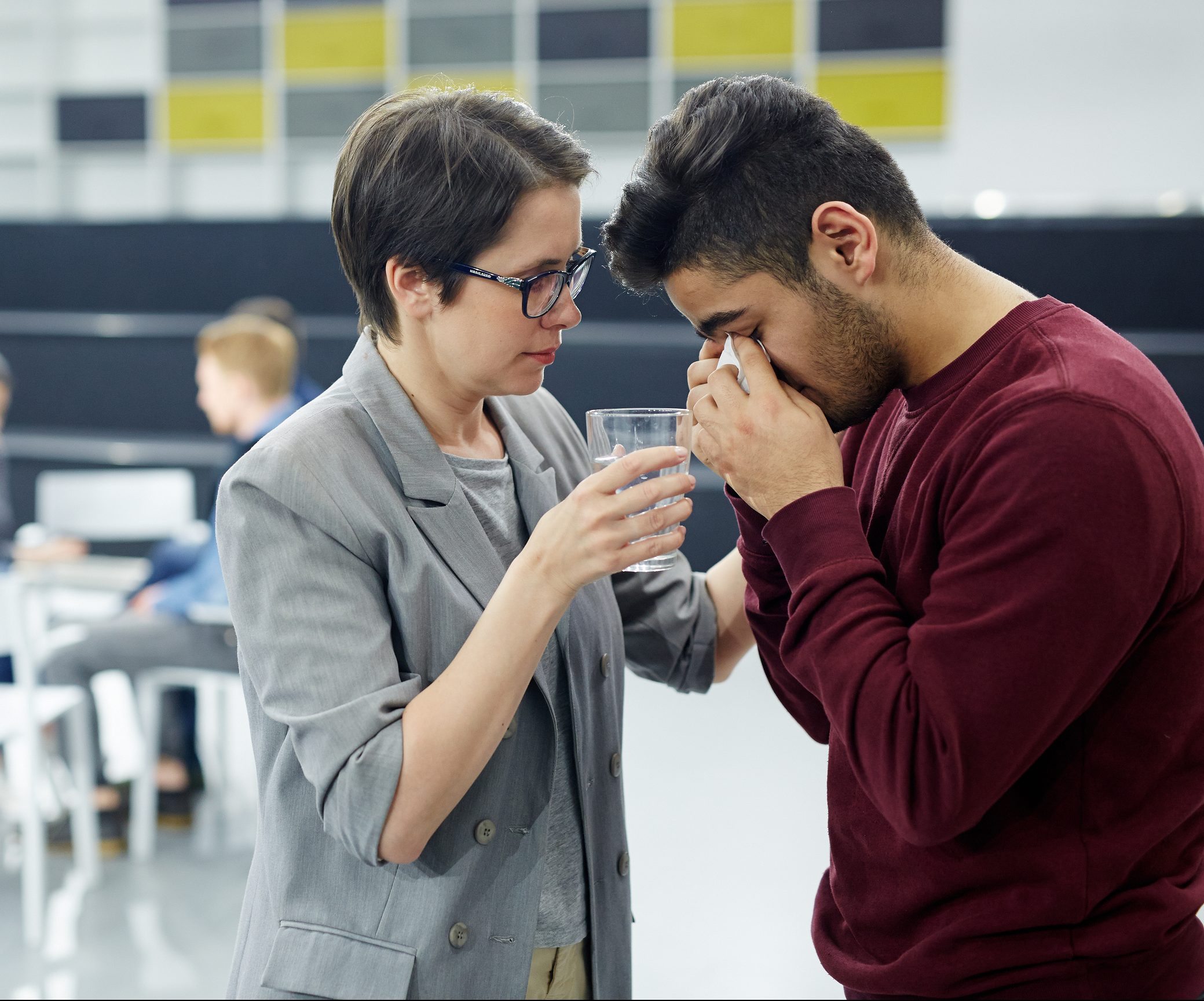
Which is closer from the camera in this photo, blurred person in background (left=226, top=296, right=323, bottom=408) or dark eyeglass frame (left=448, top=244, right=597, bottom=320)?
dark eyeglass frame (left=448, top=244, right=597, bottom=320)

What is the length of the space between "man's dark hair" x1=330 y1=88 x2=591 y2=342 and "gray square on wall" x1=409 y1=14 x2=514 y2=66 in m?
6.75

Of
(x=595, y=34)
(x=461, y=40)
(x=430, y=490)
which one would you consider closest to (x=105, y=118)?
(x=461, y=40)

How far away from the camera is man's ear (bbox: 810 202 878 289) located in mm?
1108

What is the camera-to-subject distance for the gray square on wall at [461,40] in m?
7.47

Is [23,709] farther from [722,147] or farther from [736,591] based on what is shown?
[722,147]

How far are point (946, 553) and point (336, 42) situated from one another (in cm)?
763

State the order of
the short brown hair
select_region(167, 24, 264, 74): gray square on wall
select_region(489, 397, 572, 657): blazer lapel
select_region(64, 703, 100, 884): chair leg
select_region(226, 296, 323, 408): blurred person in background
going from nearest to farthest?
select_region(489, 397, 572, 657): blazer lapel
select_region(64, 703, 100, 884): chair leg
the short brown hair
select_region(226, 296, 323, 408): blurred person in background
select_region(167, 24, 264, 74): gray square on wall

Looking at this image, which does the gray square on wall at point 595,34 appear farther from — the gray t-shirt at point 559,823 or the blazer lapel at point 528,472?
the gray t-shirt at point 559,823

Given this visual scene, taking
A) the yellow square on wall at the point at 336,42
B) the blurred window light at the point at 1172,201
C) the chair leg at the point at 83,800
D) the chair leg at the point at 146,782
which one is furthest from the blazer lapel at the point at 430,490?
the yellow square on wall at the point at 336,42

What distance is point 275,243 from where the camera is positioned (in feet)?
20.1

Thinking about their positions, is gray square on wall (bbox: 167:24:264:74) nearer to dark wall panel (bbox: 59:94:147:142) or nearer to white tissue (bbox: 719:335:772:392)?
dark wall panel (bbox: 59:94:147:142)

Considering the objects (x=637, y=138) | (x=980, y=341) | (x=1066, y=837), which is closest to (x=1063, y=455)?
(x=980, y=341)

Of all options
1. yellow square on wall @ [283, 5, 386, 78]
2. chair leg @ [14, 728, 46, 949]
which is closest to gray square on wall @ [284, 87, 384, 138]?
yellow square on wall @ [283, 5, 386, 78]

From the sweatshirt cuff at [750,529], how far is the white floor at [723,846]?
1.57 metres
